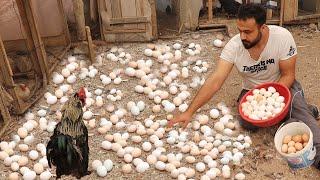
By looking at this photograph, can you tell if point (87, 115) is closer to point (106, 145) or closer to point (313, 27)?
point (106, 145)

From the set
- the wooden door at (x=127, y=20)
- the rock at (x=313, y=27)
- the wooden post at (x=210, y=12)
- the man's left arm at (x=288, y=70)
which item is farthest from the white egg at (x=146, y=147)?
the rock at (x=313, y=27)

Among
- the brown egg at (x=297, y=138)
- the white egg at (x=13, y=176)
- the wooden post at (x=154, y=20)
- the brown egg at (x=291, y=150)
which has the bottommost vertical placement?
the white egg at (x=13, y=176)

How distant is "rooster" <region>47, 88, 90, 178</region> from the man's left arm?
1.81m

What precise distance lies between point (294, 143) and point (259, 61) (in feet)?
2.98

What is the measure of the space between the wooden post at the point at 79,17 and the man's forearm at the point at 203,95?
6.97 feet

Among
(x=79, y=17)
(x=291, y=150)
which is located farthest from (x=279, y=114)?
(x=79, y=17)

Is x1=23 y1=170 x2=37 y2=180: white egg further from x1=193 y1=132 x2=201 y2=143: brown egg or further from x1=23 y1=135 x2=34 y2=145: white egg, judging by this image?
x1=193 y1=132 x2=201 y2=143: brown egg

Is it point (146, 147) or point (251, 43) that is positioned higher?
point (251, 43)

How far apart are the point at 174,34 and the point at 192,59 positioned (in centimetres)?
65

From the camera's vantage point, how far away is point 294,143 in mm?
3416

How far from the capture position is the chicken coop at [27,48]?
14.4 ft

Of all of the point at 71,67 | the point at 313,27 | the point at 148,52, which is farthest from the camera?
the point at 313,27

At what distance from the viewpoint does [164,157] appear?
3.84m

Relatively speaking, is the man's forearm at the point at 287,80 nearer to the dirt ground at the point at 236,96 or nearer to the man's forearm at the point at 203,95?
the dirt ground at the point at 236,96
